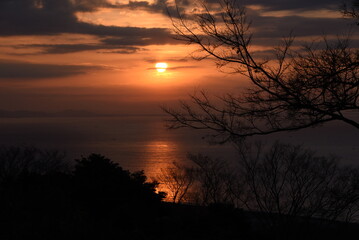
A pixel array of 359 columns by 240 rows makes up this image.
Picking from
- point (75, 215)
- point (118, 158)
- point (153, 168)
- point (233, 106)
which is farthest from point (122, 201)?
point (118, 158)

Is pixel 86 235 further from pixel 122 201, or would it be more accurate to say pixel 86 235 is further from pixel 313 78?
pixel 122 201

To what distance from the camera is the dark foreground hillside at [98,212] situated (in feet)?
23.5

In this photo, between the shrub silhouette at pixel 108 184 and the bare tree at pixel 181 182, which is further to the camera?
the bare tree at pixel 181 182

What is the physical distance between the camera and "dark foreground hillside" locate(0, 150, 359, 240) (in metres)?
7.15

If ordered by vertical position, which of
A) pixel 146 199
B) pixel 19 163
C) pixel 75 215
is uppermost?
pixel 75 215

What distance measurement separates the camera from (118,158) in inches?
3922

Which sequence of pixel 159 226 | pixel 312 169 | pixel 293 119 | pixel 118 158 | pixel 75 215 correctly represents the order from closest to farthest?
pixel 293 119
pixel 75 215
pixel 159 226
pixel 312 169
pixel 118 158

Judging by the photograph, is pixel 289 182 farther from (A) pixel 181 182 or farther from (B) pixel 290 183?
(A) pixel 181 182

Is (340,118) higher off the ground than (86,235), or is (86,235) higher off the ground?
(340,118)

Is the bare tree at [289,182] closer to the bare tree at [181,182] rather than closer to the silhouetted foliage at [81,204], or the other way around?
the bare tree at [181,182]

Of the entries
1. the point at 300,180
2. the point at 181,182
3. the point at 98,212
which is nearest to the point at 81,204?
the point at 98,212

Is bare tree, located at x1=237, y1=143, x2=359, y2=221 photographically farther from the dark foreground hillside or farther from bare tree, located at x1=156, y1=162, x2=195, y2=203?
the dark foreground hillside

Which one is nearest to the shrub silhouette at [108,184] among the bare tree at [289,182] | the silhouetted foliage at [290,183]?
the silhouetted foliage at [290,183]

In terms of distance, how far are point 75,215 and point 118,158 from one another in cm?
9309
